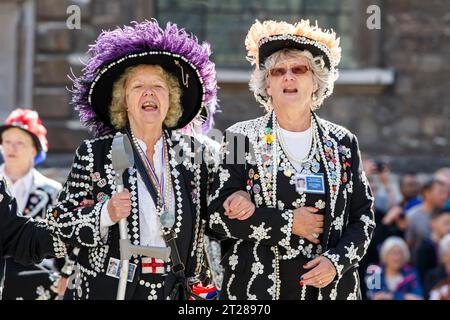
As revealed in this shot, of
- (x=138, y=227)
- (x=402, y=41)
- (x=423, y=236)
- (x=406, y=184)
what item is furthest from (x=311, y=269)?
(x=402, y=41)

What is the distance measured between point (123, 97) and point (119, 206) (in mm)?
748

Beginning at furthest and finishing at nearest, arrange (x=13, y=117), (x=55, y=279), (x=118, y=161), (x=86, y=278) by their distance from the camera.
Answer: (x=13, y=117) < (x=55, y=279) < (x=86, y=278) < (x=118, y=161)

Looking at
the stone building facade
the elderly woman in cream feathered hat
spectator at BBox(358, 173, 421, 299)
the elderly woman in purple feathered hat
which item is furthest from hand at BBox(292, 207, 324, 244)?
the stone building facade

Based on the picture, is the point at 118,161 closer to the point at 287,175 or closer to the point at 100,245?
the point at 100,245

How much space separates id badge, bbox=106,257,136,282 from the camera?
17.7 ft

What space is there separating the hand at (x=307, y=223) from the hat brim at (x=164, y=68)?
81 cm

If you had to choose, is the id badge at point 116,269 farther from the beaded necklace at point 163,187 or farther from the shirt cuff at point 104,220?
the beaded necklace at point 163,187

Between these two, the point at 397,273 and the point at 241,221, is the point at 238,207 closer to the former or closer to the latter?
the point at 241,221

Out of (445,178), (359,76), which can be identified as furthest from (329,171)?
(359,76)

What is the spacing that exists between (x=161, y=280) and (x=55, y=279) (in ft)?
5.90

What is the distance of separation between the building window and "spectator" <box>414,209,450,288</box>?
270cm

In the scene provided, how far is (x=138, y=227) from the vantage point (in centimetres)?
546

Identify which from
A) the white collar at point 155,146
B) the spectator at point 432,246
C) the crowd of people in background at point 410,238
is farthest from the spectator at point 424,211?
the white collar at point 155,146

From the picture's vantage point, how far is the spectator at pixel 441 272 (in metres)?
9.12
